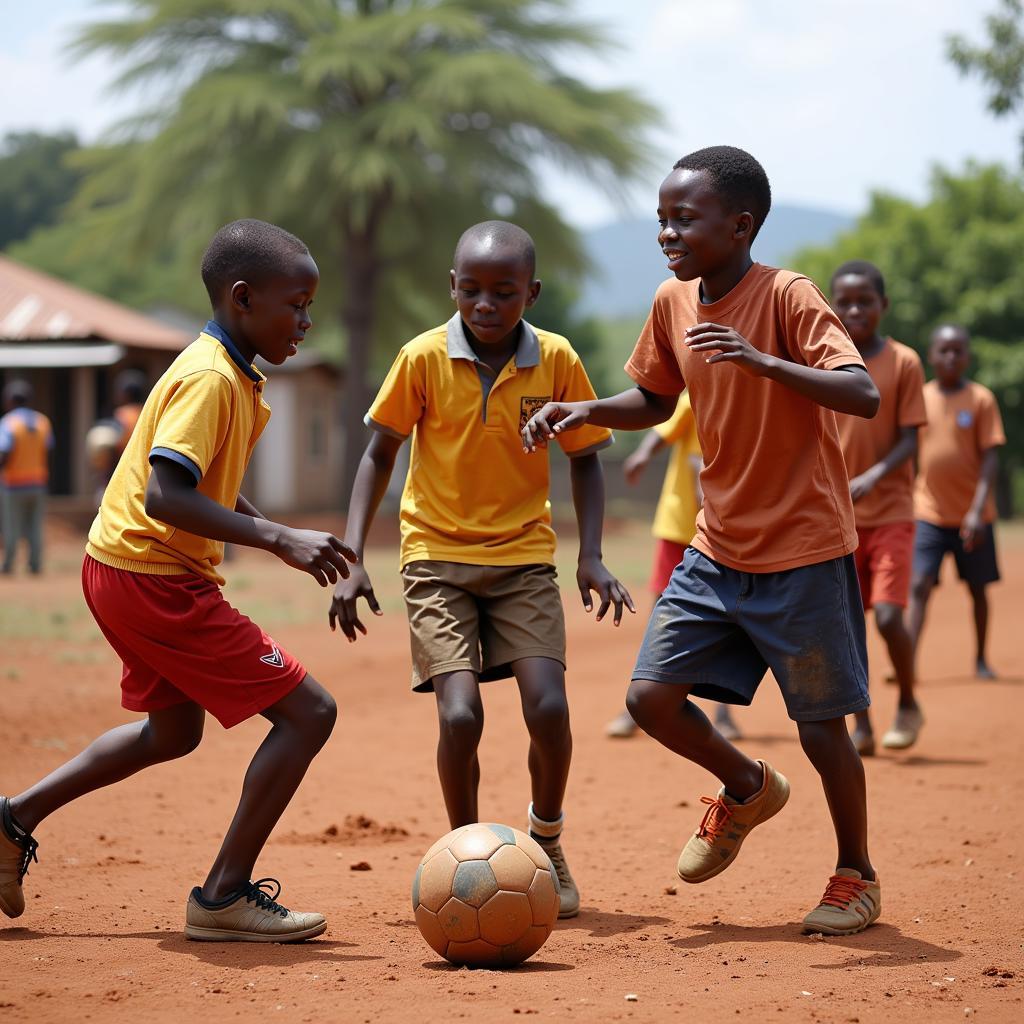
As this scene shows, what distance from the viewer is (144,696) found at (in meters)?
4.23

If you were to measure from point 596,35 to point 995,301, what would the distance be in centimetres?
1157

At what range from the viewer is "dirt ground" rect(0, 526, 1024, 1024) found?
360 centimetres

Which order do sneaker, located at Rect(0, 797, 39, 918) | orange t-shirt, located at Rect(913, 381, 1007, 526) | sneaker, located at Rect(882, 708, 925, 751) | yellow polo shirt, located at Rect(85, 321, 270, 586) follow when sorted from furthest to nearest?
orange t-shirt, located at Rect(913, 381, 1007, 526) < sneaker, located at Rect(882, 708, 925, 751) < sneaker, located at Rect(0, 797, 39, 918) < yellow polo shirt, located at Rect(85, 321, 270, 586)

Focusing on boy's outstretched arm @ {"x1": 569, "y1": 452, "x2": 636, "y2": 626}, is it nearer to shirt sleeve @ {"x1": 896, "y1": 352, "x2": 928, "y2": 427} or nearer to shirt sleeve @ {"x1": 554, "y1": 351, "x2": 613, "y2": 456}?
shirt sleeve @ {"x1": 554, "y1": 351, "x2": 613, "y2": 456}

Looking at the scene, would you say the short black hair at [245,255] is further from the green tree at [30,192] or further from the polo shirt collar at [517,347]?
the green tree at [30,192]

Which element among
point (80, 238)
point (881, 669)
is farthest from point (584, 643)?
point (80, 238)

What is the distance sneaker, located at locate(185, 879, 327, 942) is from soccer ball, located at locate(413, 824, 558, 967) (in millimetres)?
418

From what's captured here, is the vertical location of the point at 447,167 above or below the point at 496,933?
above

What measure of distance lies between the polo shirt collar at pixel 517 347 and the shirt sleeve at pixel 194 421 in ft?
3.03

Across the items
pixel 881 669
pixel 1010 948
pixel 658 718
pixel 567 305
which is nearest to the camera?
pixel 1010 948

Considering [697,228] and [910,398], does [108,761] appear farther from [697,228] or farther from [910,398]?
[910,398]

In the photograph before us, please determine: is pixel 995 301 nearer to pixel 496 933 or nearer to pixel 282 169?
pixel 282 169

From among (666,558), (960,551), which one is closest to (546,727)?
(666,558)

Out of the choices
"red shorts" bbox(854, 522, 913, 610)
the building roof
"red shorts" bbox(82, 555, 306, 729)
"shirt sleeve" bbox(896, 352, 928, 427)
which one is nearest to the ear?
"red shorts" bbox(82, 555, 306, 729)
